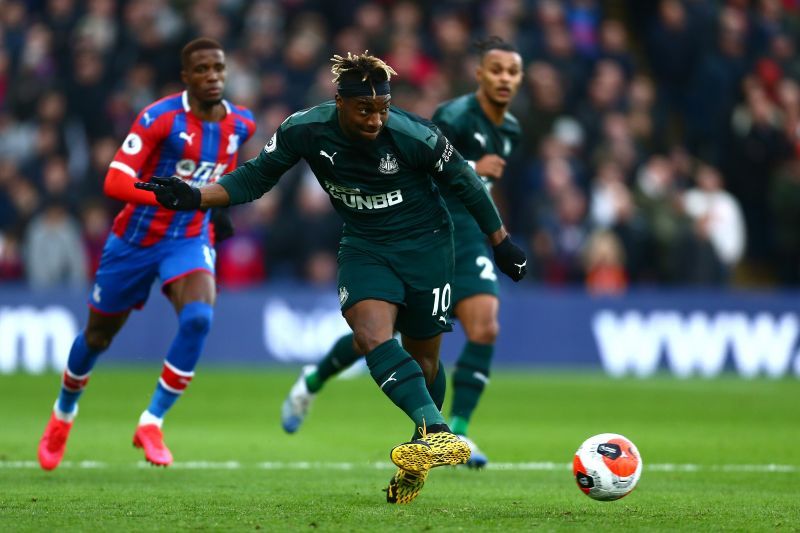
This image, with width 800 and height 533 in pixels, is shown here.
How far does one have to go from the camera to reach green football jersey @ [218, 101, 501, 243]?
780 cm

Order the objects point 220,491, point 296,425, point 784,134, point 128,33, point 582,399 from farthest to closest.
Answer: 1. point 128,33
2. point 784,134
3. point 582,399
4. point 296,425
5. point 220,491

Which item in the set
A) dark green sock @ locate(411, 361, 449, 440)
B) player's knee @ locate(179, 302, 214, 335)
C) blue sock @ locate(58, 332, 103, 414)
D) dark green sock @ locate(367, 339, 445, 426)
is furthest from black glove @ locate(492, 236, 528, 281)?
blue sock @ locate(58, 332, 103, 414)

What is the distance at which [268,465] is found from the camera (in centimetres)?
1018

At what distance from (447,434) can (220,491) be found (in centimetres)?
177

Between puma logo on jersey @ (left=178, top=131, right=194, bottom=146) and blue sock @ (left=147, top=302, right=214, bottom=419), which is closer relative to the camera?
blue sock @ (left=147, top=302, right=214, bottom=419)

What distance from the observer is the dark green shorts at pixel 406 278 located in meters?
7.90

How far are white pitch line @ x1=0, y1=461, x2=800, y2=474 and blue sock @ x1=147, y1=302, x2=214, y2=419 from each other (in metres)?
0.59

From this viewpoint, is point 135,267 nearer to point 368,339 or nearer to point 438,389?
point 438,389

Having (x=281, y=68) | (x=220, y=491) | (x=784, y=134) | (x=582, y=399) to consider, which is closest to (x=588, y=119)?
(x=784, y=134)

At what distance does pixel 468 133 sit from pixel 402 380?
3193mm

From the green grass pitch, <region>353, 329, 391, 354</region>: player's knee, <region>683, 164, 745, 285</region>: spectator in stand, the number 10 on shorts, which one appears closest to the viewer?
the green grass pitch

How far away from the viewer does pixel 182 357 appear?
9602 millimetres

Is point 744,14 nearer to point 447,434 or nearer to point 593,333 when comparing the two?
point 593,333

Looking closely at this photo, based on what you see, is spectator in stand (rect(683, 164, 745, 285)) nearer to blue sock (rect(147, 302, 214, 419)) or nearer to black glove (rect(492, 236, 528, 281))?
blue sock (rect(147, 302, 214, 419))
